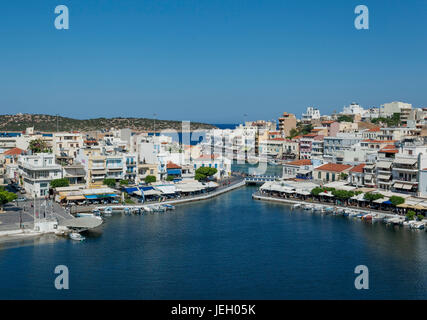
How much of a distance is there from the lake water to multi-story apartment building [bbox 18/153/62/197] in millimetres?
7753

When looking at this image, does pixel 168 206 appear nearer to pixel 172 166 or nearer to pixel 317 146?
pixel 172 166

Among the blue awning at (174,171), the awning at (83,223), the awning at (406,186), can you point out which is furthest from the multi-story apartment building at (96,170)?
the awning at (406,186)

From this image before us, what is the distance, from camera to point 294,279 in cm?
1812

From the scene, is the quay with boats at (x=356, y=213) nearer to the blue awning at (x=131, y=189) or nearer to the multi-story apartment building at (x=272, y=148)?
the blue awning at (x=131, y=189)

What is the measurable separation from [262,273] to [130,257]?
5640 millimetres

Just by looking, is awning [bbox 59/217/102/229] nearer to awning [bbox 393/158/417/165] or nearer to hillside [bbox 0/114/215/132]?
awning [bbox 393/158/417/165]

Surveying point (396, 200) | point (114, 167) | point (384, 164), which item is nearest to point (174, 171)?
point (114, 167)

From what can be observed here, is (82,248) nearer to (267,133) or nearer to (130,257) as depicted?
(130,257)

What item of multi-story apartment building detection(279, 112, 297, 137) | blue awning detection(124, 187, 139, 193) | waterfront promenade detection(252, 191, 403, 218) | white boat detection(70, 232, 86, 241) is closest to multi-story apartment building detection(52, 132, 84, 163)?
blue awning detection(124, 187, 139, 193)

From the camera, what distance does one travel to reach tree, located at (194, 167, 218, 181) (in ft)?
130

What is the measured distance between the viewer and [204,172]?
40188 mm

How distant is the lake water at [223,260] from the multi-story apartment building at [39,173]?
7753 mm

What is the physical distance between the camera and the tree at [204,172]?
A: 39.7 m
